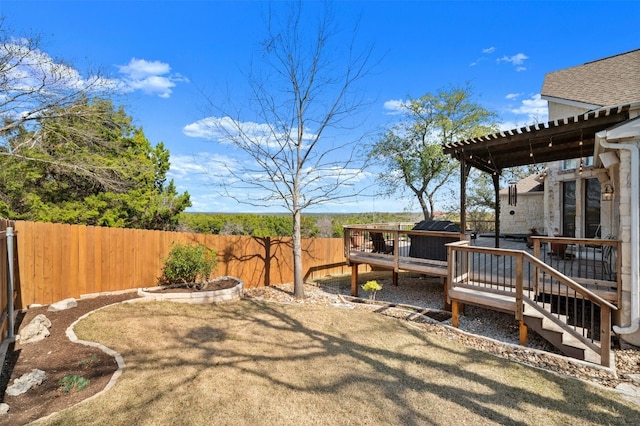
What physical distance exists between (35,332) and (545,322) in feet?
25.8

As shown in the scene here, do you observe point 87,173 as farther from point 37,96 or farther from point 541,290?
point 541,290

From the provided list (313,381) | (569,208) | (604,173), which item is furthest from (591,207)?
(313,381)

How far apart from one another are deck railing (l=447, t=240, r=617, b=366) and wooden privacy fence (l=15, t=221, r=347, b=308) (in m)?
5.67

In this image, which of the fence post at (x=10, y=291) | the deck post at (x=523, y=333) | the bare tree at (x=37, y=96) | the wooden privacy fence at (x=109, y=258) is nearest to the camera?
the fence post at (x=10, y=291)

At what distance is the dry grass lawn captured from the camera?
2.90m

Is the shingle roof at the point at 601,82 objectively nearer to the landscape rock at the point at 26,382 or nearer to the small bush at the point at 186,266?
the small bush at the point at 186,266

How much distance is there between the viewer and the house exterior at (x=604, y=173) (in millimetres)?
4609

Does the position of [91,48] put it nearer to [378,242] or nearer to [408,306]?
[378,242]

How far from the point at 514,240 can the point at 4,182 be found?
1944cm

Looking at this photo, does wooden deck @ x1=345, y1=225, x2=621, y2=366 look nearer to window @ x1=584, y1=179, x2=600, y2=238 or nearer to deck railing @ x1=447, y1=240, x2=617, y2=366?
deck railing @ x1=447, y1=240, x2=617, y2=366

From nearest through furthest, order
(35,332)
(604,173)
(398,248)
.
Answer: (35,332) < (604,173) < (398,248)

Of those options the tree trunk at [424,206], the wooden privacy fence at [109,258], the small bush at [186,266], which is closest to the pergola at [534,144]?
the wooden privacy fence at [109,258]

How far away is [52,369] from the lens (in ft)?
11.6

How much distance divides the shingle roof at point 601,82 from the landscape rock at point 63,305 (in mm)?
14356
